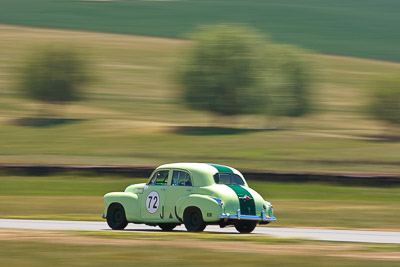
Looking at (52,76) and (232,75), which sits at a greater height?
(232,75)

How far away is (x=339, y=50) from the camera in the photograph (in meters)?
88.1

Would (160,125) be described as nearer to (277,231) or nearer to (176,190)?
(277,231)

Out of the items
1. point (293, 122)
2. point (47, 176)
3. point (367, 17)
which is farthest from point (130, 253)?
point (367, 17)

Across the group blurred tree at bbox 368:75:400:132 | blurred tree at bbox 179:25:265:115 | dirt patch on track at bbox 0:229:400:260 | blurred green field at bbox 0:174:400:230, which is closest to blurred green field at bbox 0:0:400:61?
blurred tree at bbox 179:25:265:115

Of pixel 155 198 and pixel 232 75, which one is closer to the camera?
pixel 155 198

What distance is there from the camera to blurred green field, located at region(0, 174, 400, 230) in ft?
67.4

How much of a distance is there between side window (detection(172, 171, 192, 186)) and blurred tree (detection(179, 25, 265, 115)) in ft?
147

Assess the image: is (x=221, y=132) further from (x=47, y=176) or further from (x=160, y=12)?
(x=160, y=12)

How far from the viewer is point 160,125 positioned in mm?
57219

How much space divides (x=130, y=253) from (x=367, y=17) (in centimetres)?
8748

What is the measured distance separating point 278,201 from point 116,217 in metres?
9.61

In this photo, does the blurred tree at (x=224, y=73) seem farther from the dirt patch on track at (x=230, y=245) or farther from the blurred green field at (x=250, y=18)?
the dirt patch on track at (x=230, y=245)

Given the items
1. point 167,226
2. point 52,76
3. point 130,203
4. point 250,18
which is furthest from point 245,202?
point 250,18

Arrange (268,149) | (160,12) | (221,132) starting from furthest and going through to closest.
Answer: (160,12) < (221,132) < (268,149)
